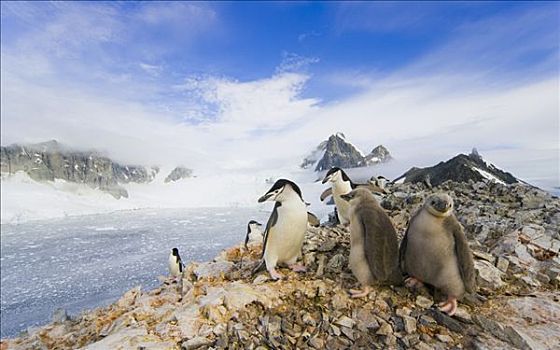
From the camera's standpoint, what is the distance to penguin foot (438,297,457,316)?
10.00 ft

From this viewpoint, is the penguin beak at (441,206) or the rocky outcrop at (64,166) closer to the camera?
the penguin beak at (441,206)

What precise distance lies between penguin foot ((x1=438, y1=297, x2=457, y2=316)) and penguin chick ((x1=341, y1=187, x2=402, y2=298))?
1.41ft

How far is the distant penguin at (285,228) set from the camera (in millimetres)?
4070

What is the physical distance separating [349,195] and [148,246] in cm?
2890

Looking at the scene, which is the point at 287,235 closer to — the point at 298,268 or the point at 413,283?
the point at 298,268

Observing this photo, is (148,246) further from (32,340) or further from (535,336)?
(535,336)

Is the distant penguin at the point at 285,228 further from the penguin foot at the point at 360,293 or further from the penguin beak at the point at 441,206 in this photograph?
the penguin beak at the point at 441,206

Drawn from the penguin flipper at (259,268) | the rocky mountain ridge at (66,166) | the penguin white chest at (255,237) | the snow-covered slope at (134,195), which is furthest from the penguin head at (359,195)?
the rocky mountain ridge at (66,166)

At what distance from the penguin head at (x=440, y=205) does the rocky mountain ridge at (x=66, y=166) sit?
434ft

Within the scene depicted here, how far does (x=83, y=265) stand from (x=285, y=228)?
25366mm

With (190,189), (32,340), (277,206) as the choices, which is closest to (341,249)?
(277,206)

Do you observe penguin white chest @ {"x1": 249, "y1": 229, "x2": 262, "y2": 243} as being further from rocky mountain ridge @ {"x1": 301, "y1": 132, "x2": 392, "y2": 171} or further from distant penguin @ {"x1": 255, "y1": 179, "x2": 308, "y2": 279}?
rocky mountain ridge @ {"x1": 301, "y1": 132, "x2": 392, "y2": 171}

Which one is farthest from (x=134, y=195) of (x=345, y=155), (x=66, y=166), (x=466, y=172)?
(x=466, y=172)

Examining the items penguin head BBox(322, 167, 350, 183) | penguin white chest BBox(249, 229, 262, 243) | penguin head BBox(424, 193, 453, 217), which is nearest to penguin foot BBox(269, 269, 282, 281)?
penguin head BBox(424, 193, 453, 217)
